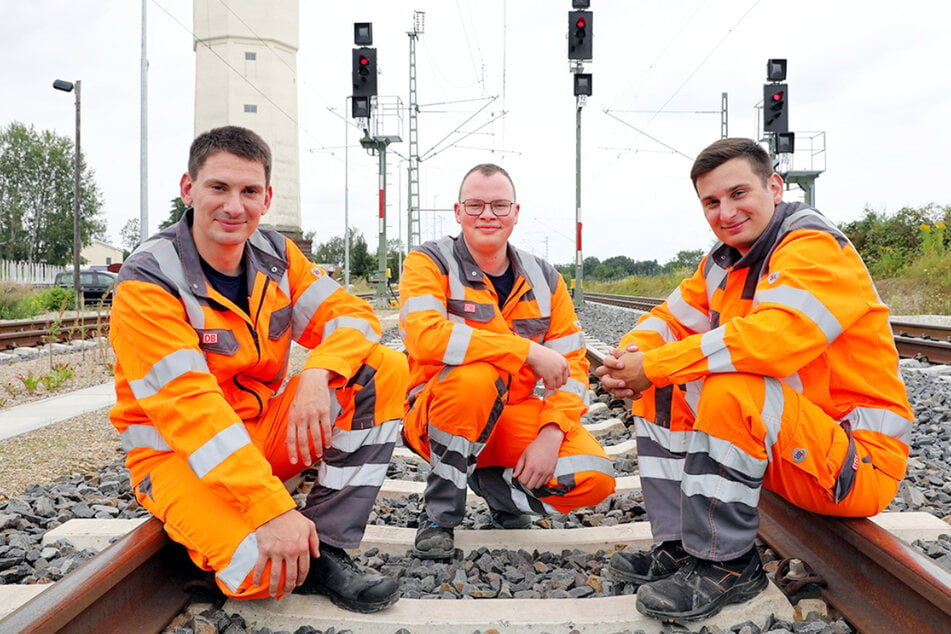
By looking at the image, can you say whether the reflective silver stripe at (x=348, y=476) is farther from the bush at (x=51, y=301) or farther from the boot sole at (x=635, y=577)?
the bush at (x=51, y=301)

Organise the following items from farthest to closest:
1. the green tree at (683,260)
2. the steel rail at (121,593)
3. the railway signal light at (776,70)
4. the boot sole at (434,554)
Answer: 1. the green tree at (683,260)
2. the railway signal light at (776,70)
3. the boot sole at (434,554)
4. the steel rail at (121,593)

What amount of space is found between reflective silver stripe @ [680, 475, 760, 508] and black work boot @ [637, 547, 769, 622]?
198 mm

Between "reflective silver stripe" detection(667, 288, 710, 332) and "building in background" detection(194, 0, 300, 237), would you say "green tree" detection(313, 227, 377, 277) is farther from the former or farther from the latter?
"reflective silver stripe" detection(667, 288, 710, 332)

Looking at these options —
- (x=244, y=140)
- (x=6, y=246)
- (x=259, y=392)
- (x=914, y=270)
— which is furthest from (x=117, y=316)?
(x=6, y=246)

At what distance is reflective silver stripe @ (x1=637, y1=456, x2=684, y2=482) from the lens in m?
2.50

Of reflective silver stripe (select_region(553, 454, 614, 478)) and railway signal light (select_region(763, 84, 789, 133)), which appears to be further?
railway signal light (select_region(763, 84, 789, 133))

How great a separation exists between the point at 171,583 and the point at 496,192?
1917mm

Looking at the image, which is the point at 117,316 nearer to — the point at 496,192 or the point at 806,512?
the point at 496,192

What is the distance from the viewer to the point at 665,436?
8.30 feet

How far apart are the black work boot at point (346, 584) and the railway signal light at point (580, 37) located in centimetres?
1266

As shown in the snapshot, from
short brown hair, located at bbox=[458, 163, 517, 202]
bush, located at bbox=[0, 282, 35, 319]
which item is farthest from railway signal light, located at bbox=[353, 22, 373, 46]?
short brown hair, located at bbox=[458, 163, 517, 202]

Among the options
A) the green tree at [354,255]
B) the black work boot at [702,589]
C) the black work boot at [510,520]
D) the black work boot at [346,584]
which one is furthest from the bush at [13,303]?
the green tree at [354,255]

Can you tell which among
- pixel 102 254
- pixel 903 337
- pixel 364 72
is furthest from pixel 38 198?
pixel 903 337

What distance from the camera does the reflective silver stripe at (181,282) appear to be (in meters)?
2.34
